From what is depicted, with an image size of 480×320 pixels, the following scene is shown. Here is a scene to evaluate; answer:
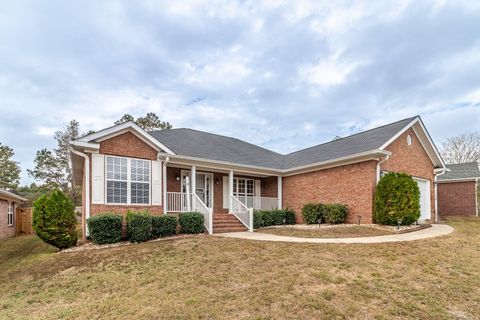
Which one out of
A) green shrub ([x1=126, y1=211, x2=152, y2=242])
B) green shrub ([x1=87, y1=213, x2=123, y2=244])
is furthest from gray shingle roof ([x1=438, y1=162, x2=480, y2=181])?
green shrub ([x1=87, y1=213, x2=123, y2=244])

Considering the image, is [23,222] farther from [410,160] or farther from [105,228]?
[410,160]

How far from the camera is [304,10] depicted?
458 inches

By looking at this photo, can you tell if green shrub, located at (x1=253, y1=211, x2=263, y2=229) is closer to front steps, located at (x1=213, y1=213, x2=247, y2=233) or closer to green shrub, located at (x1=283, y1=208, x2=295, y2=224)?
front steps, located at (x1=213, y1=213, x2=247, y2=233)

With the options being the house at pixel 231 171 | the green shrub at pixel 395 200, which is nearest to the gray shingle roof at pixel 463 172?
the house at pixel 231 171

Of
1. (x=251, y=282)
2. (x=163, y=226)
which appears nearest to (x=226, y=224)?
(x=163, y=226)

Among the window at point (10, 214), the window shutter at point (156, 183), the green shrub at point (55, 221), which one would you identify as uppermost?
the window shutter at point (156, 183)

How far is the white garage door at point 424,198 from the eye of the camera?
1648 centimetres

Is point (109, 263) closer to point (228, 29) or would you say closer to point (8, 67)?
point (228, 29)

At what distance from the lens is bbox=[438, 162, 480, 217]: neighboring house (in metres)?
20.3

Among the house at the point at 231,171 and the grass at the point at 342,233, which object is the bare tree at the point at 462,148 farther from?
the grass at the point at 342,233

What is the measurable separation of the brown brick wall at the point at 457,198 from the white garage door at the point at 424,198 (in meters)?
5.77

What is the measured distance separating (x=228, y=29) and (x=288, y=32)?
2686 mm

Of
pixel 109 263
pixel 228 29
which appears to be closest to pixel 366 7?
pixel 228 29

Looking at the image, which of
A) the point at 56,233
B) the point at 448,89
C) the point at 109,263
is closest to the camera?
the point at 109,263
